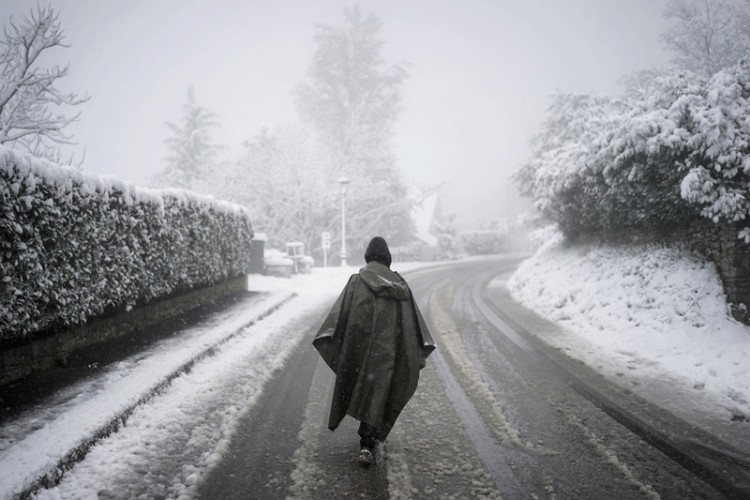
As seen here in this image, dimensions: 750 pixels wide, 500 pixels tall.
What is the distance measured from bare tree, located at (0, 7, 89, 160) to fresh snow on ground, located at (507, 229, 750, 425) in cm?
1662

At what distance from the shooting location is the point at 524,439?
3.85 m

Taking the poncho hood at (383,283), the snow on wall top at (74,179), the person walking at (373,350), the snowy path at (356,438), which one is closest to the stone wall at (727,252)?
the snowy path at (356,438)

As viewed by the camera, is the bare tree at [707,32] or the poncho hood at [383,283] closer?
the poncho hood at [383,283]

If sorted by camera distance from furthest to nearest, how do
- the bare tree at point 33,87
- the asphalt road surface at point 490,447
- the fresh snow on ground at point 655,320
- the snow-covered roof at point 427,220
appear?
the snow-covered roof at point 427,220
the bare tree at point 33,87
the fresh snow on ground at point 655,320
the asphalt road surface at point 490,447

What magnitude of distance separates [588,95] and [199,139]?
33730 millimetres

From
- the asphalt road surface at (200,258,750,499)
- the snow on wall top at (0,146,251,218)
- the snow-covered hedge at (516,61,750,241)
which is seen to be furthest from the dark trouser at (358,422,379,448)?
the snow-covered hedge at (516,61,750,241)

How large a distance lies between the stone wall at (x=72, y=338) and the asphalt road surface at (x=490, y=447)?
116 inches

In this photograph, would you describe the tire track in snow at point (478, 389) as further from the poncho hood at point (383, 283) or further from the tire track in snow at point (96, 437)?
the tire track in snow at point (96, 437)

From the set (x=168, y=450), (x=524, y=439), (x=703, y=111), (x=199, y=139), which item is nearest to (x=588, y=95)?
(x=703, y=111)

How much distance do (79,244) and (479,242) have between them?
45449mm

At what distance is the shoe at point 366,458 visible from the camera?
336cm

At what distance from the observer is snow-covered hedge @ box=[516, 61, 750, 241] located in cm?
707

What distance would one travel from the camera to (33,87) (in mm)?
14453

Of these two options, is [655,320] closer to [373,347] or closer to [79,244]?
[373,347]
